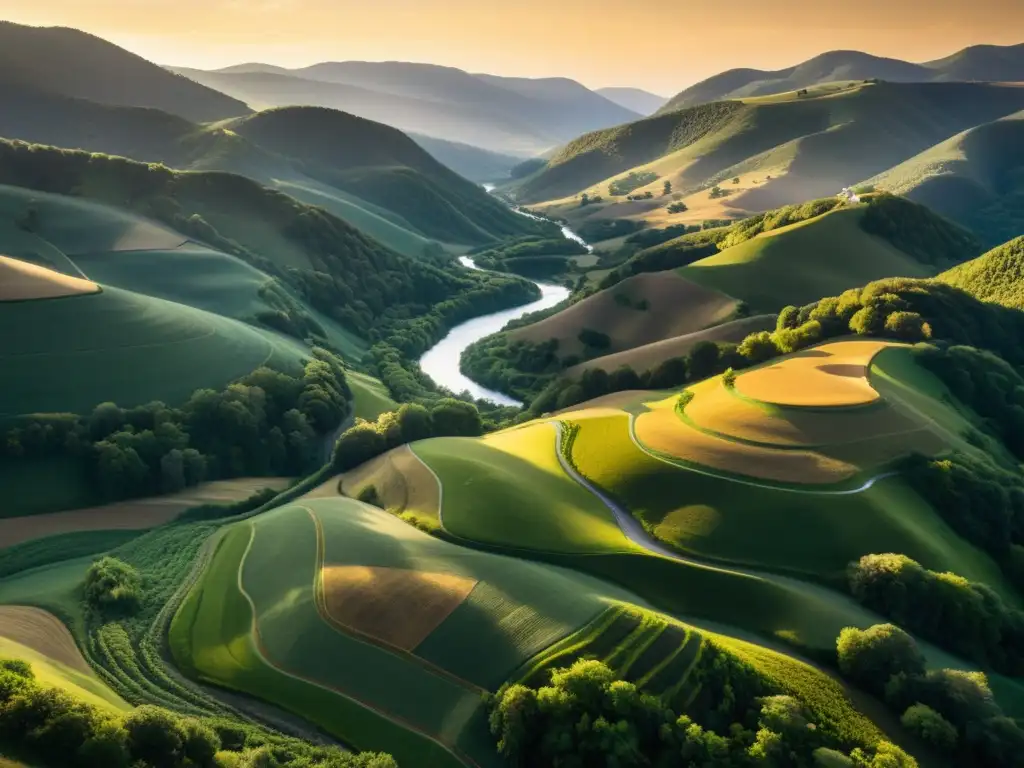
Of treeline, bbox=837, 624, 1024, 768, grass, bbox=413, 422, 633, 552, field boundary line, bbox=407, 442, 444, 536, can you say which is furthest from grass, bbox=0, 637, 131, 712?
treeline, bbox=837, 624, 1024, 768

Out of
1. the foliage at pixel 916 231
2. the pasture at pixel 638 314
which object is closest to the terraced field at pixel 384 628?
the pasture at pixel 638 314

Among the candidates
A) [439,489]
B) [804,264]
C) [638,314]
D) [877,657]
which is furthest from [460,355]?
[877,657]

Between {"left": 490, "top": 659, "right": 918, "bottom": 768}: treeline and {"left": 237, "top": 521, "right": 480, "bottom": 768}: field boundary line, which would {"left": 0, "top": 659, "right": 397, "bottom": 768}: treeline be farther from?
{"left": 490, "top": 659, "right": 918, "bottom": 768}: treeline

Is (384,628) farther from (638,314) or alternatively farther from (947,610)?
(638,314)

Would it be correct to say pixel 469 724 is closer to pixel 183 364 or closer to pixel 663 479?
pixel 663 479

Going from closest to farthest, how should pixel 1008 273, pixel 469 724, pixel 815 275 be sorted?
pixel 469 724 < pixel 1008 273 < pixel 815 275

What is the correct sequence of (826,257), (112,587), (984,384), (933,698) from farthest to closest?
(826,257) → (984,384) → (112,587) → (933,698)

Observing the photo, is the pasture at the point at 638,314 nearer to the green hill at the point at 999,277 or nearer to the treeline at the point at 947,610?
the green hill at the point at 999,277

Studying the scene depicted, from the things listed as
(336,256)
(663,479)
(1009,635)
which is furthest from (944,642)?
(336,256)
